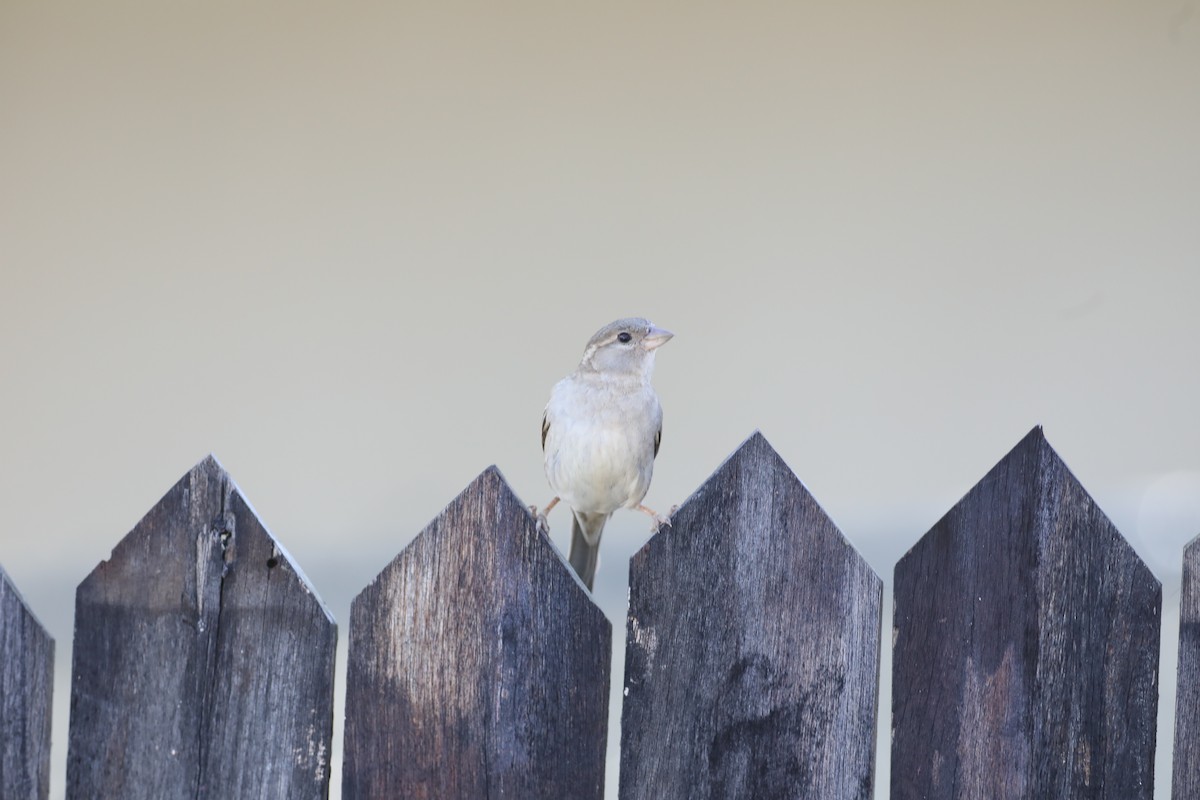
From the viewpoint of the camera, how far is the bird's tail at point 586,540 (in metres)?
3.22

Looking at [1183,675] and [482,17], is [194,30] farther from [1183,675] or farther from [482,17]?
[1183,675]

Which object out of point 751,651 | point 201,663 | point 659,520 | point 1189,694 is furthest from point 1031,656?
point 201,663

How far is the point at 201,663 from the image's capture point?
1934 mm

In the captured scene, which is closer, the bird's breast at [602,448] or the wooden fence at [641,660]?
the wooden fence at [641,660]

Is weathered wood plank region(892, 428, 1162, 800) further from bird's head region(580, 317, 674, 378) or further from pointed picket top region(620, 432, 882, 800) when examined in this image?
bird's head region(580, 317, 674, 378)

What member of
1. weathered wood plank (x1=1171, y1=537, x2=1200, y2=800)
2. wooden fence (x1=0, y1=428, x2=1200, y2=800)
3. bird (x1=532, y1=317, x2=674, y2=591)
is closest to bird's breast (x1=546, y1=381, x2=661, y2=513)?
bird (x1=532, y1=317, x2=674, y2=591)

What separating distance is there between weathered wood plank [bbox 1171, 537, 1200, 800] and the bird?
1.27 meters

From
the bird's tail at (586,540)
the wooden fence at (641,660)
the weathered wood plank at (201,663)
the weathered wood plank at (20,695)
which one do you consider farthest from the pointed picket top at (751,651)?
the bird's tail at (586,540)

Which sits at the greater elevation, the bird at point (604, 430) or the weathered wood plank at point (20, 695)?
the bird at point (604, 430)

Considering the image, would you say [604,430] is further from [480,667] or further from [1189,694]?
[1189,694]

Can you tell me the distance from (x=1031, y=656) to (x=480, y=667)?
778mm

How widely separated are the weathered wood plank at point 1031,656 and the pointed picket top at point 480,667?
0.46 meters

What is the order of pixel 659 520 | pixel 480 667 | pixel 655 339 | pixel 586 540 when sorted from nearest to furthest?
pixel 480 667 → pixel 659 520 → pixel 655 339 → pixel 586 540

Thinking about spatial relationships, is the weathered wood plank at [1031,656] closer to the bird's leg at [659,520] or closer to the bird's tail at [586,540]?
the bird's leg at [659,520]
